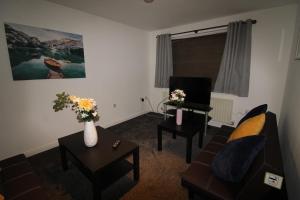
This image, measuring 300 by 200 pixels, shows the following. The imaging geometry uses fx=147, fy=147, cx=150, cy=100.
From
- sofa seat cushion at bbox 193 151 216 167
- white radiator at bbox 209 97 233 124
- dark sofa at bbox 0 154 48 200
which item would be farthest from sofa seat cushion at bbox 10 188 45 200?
white radiator at bbox 209 97 233 124

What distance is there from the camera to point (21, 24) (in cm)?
206

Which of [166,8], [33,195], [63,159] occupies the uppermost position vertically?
[166,8]

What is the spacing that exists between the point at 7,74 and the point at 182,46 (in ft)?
11.1

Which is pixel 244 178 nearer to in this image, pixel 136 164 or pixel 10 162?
pixel 136 164

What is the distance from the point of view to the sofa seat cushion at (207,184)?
1144 mm

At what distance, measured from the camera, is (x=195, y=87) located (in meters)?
3.14

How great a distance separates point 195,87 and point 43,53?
280cm

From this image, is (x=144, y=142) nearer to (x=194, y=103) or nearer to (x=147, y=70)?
(x=194, y=103)

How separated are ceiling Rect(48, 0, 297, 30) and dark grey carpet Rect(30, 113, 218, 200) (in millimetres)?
2390

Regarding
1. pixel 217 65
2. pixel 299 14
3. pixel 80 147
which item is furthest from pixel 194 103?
pixel 80 147

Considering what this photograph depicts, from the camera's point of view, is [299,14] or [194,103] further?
[194,103]

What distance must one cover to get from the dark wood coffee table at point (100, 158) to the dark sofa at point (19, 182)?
0.37 m

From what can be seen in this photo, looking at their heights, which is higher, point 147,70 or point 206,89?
point 147,70

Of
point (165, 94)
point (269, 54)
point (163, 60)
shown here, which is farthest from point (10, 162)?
point (269, 54)
